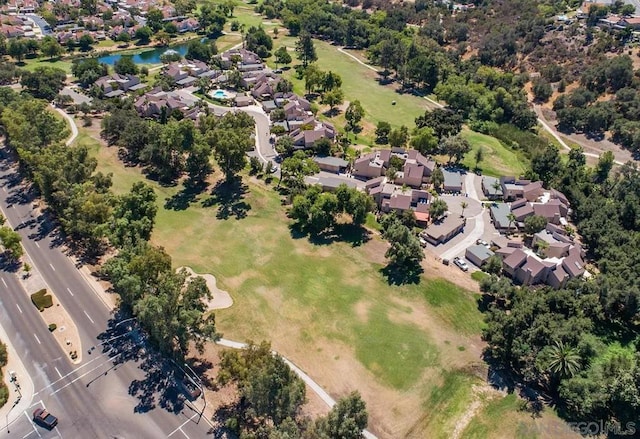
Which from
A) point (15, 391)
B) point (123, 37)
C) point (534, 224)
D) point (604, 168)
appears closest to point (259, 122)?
point (534, 224)

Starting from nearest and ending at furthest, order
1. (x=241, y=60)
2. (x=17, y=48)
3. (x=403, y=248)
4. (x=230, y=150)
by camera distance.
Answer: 1. (x=403, y=248)
2. (x=230, y=150)
3. (x=17, y=48)
4. (x=241, y=60)

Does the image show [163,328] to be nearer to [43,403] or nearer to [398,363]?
[43,403]

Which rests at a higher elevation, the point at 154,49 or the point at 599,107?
the point at 599,107

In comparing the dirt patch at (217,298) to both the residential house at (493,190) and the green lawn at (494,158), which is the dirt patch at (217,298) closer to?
the residential house at (493,190)

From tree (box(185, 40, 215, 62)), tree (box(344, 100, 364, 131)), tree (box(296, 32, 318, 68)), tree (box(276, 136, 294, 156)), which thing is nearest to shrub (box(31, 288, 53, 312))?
tree (box(276, 136, 294, 156))

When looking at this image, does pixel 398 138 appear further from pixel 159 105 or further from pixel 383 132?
pixel 159 105

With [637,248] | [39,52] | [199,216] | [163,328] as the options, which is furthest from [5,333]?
[39,52]
